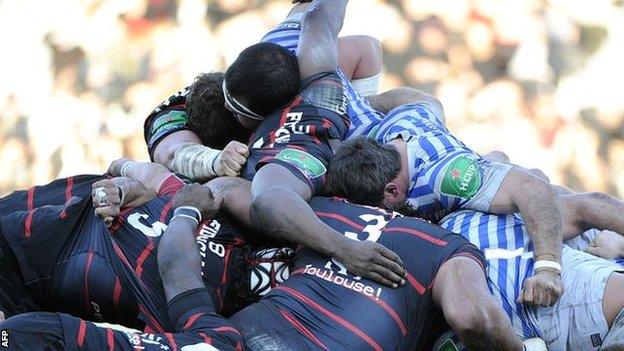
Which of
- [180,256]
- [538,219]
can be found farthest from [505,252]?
[180,256]

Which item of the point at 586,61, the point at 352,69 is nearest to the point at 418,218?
the point at 352,69

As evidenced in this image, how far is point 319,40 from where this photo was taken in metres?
3.77

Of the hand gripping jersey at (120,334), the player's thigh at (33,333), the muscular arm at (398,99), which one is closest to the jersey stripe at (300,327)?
the hand gripping jersey at (120,334)

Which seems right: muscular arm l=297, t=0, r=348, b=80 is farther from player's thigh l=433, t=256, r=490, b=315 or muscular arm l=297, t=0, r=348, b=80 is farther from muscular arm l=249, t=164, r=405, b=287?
player's thigh l=433, t=256, r=490, b=315

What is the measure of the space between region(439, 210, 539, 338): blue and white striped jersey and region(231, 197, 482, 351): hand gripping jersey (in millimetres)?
159

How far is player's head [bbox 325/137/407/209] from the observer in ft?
10.9

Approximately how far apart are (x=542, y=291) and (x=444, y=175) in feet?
1.42

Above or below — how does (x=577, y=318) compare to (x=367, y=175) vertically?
below

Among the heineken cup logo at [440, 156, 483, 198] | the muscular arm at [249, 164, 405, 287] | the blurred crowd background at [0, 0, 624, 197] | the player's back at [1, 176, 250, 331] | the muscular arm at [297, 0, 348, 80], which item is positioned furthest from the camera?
the blurred crowd background at [0, 0, 624, 197]

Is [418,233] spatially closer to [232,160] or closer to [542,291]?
[542,291]

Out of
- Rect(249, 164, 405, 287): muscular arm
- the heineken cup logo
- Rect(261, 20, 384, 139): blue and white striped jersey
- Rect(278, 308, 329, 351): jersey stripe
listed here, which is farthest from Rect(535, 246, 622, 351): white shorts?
Rect(261, 20, 384, 139): blue and white striped jersey

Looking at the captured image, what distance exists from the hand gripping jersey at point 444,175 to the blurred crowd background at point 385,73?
2.83 meters

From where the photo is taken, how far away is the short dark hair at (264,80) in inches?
142

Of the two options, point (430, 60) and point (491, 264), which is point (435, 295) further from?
point (430, 60)
